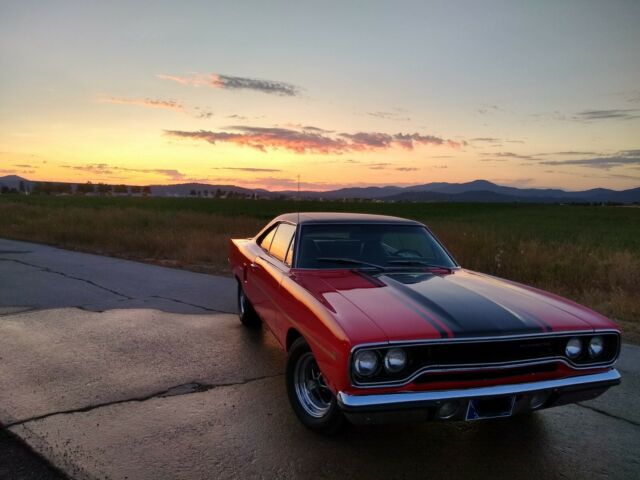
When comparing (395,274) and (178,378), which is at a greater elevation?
(395,274)

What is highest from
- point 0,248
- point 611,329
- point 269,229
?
point 269,229

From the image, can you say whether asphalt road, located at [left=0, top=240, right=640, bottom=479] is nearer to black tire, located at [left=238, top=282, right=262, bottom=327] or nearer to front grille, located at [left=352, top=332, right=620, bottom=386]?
black tire, located at [left=238, top=282, right=262, bottom=327]

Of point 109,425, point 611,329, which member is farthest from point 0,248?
point 611,329

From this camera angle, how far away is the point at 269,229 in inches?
219

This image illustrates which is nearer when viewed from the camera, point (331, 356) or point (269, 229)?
point (331, 356)

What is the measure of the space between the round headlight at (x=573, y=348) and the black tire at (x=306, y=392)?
58.8 inches

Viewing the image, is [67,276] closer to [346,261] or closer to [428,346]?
[346,261]

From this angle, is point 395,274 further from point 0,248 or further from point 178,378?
point 0,248

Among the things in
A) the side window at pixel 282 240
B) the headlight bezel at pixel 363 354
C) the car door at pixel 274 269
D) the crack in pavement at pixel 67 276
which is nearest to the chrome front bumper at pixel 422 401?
the headlight bezel at pixel 363 354

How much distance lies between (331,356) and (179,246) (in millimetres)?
11793

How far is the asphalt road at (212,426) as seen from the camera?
114 inches

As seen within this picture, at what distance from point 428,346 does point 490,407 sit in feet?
1.67

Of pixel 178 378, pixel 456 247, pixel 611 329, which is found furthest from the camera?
pixel 456 247

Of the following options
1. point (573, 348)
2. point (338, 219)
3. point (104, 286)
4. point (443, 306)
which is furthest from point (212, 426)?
point (104, 286)
